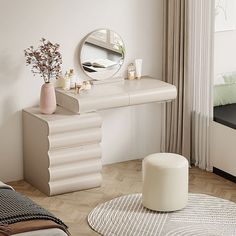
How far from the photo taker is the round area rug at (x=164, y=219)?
5309 mm

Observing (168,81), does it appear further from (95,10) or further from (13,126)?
(13,126)

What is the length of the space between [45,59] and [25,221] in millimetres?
1937

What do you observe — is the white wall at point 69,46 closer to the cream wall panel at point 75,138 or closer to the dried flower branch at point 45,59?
the dried flower branch at point 45,59

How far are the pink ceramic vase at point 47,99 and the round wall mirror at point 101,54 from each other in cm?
49

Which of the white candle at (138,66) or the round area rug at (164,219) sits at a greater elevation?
the white candle at (138,66)

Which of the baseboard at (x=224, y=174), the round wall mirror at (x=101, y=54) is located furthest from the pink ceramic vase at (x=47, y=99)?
the baseboard at (x=224, y=174)

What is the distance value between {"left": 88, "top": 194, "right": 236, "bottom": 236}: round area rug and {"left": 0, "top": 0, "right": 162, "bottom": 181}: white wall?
978 millimetres

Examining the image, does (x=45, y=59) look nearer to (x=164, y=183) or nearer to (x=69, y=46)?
(x=69, y=46)

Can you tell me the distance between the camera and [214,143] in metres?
6.50

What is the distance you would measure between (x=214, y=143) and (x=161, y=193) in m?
1.13

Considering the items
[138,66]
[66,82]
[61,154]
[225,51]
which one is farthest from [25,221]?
[225,51]

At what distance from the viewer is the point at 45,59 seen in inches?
237

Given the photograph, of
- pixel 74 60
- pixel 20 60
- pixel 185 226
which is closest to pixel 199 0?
pixel 74 60

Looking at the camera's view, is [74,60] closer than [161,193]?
No
